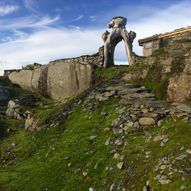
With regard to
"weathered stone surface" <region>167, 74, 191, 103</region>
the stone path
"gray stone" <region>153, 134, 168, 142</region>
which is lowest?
"gray stone" <region>153, 134, 168, 142</region>

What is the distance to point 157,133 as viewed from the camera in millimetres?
20719

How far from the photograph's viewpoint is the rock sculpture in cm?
3831

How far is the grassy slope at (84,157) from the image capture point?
60.3ft

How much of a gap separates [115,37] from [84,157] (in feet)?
61.2

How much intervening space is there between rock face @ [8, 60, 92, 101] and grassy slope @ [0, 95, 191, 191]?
31.2ft

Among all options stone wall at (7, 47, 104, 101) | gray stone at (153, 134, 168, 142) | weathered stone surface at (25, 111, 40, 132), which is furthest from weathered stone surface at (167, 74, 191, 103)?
stone wall at (7, 47, 104, 101)

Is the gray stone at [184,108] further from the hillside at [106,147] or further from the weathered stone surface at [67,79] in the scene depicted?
the weathered stone surface at [67,79]

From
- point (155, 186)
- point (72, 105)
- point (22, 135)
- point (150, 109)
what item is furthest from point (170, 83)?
point (22, 135)

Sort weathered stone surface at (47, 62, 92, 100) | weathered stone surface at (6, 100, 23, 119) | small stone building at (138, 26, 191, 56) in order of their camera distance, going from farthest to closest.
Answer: small stone building at (138, 26, 191, 56)
weathered stone surface at (47, 62, 92, 100)
weathered stone surface at (6, 100, 23, 119)

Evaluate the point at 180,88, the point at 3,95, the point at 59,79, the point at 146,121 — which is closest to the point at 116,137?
the point at 146,121

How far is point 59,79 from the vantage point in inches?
1586

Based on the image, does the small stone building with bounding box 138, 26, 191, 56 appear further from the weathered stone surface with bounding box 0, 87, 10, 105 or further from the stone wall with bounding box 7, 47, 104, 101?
the weathered stone surface with bounding box 0, 87, 10, 105

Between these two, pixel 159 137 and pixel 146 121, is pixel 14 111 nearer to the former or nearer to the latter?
pixel 146 121

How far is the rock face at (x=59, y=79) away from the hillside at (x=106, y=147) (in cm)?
686
